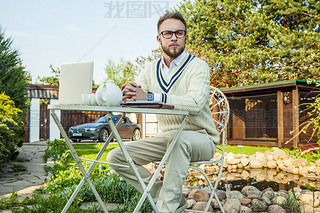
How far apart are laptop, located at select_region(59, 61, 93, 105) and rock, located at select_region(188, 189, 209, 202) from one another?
1836 millimetres

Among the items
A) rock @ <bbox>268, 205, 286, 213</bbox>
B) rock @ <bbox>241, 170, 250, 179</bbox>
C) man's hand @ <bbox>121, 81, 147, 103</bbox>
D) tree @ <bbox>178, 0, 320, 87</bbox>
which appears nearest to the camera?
man's hand @ <bbox>121, 81, 147, 103</bbox>

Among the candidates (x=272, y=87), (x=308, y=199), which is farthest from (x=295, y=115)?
(x=308, y=199)

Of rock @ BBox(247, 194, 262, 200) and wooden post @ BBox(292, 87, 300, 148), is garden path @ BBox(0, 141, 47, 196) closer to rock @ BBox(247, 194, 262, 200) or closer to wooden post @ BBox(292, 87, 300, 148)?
rock @ BBox(247, 194, 262, 200)

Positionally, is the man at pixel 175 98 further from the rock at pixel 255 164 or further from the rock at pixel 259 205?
the rock at pixel 255 164

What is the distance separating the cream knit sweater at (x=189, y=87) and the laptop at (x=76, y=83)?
61cm

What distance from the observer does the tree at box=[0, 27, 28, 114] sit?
5867 millimetres

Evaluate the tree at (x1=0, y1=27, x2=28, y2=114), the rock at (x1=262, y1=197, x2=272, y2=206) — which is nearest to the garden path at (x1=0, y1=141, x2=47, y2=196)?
the tree at (x1=0, y1=27, x2=28, y2=114)

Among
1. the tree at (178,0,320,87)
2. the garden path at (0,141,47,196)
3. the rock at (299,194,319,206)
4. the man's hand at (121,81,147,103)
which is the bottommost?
the garden path at (0,141,47,196)

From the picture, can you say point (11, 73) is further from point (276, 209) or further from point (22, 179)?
point (276, 209)

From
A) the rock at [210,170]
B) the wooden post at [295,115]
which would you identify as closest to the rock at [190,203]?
the rock at [210,170]

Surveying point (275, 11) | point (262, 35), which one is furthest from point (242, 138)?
point (275, 11)

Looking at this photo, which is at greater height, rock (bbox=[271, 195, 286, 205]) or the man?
the man

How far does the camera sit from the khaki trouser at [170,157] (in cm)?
187

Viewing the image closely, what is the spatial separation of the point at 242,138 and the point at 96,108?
1265cm
